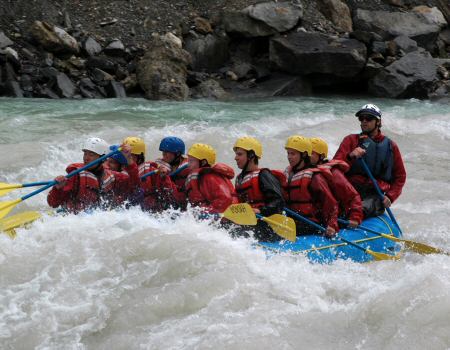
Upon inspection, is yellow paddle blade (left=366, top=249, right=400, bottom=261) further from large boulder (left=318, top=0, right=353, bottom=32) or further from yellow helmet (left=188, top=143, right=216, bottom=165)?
large boulder (left=318, top=0, right=353, bottom=32)

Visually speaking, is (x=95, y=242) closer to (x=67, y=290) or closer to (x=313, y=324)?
(x=67, y=290)

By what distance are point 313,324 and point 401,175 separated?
101 inches

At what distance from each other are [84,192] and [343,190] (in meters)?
2.44

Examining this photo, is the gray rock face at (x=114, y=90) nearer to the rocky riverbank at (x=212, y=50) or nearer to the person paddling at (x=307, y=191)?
the rocky riverbank at (x=212, y=50)

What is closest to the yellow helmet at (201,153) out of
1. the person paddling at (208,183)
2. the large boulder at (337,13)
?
the person paddling at (208,183)

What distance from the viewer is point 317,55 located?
16922 millimetres

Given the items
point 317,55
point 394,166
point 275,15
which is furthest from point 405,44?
point 394,166

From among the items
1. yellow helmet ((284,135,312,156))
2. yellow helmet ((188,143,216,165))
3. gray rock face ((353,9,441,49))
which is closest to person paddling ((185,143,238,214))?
yellow helmet ((188,143,216,165))

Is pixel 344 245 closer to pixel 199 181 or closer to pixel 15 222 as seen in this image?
pixel 199 181

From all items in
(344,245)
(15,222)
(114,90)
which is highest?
(15,222)

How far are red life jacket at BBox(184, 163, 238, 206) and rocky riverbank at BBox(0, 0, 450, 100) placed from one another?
10.1 meters

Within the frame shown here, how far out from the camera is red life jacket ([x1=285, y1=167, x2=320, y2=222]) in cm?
532

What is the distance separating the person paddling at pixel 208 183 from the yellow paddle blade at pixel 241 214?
331 mm

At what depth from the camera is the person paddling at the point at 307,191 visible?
17.4 ft
